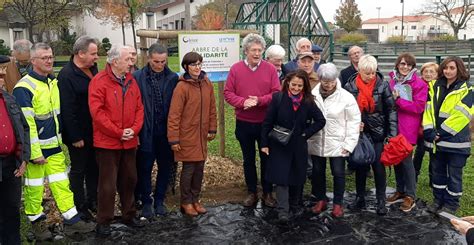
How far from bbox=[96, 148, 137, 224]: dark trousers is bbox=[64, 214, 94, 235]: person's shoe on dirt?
148 mm

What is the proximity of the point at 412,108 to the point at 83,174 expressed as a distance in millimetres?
3675

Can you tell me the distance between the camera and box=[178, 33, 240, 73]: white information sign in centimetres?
584

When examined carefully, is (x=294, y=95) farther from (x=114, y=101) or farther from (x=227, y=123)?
(x=227, y=123)

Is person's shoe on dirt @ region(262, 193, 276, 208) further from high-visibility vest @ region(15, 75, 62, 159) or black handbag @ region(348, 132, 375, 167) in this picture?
high-visibility vest @ region(15, 75, 62, 159)

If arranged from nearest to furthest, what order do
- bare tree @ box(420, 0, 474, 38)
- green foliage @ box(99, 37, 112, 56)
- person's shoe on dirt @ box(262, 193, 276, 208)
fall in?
person's shoe on dirt @ box(262, 193, 276, 208) → green foliage @ box(99, 37, 112, 56) → bare tree @ box(420, 0, 474, 38)

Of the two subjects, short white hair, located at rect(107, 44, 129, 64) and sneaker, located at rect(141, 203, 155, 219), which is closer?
short white hair, located at rect(107, 44, 129, 64)

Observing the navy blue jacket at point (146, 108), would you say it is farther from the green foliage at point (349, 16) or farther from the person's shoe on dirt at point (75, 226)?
the green foliage at point (349, 16)

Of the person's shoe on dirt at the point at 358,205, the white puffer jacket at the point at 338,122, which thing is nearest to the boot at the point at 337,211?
the person's shoe on dirt at the point at 358,205

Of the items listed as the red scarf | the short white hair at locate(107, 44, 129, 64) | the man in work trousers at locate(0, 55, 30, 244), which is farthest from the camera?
the red scarf

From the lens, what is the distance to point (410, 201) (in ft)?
17.5

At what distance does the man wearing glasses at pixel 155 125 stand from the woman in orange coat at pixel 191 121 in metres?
0.15

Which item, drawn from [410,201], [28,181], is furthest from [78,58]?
[410,201]

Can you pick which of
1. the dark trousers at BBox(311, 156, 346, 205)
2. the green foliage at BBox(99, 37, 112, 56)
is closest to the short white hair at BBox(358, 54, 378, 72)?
the dark trousers at BBox(311, 156, 346, 205)

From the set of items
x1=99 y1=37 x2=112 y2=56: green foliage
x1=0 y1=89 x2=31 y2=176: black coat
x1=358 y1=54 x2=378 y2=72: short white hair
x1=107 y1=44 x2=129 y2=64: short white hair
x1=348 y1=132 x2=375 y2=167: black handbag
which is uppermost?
x1=99 y1=37 x2=112 y2=56: green foliage
